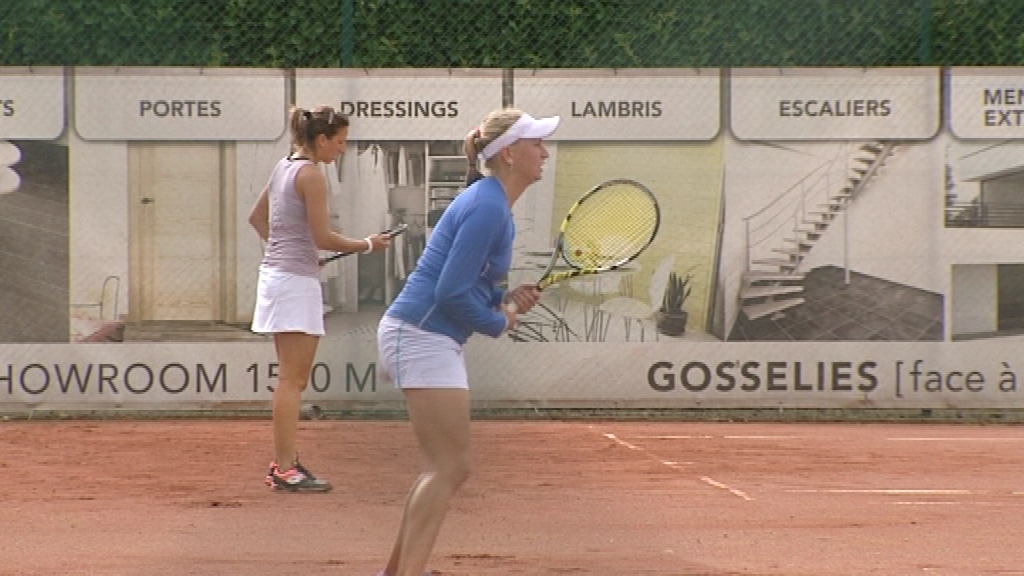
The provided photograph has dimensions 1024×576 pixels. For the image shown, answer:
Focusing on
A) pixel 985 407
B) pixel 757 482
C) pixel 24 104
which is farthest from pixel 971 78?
pixel 24 104

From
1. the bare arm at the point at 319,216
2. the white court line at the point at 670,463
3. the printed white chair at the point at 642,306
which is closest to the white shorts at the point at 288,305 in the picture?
the bare arm at the point at 319,216

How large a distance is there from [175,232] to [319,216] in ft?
13.0

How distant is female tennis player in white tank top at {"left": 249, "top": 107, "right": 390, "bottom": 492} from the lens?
310 inches

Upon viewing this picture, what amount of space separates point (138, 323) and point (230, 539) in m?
4.90

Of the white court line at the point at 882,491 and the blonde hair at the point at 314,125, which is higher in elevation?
the blonde hair at the point at 314,125

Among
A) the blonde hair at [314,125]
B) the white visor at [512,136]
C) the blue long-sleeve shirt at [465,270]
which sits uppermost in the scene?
the blonde hair at [314,125]

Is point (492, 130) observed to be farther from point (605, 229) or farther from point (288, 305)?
point (288, 305)

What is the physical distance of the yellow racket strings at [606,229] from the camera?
7.23 metres

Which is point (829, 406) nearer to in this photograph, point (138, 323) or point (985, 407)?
point (985, 407)

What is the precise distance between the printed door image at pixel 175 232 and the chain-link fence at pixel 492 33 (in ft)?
3.33

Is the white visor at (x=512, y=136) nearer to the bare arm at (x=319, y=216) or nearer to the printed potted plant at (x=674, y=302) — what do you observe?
the bare arm at (x=319, y=216)

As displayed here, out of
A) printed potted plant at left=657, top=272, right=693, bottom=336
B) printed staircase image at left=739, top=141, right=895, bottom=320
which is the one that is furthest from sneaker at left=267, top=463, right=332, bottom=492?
printed staircase image at left=739, top=141, right=895, bottom=320

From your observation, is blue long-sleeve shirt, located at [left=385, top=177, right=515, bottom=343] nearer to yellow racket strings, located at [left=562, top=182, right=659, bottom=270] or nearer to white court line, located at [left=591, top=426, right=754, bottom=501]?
yellow racket strings, located at [left=562, top=182, right=659, bottom=270]

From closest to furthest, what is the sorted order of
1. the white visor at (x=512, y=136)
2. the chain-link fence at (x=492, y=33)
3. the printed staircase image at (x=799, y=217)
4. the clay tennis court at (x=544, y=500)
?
the white visor at (x=512, y=136) → the clay tennis court at (x=544, y=500) → the printed staircase image at (x=799, y=217) → the chain-link fence at (x=492, y=33)
